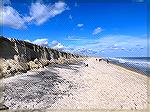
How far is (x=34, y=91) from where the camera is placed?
13.5 m

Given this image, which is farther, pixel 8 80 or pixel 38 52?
pixel 38 52

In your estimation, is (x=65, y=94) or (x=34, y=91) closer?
(x=34, y=91)

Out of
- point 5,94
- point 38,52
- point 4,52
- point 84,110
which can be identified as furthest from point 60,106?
point 38,52

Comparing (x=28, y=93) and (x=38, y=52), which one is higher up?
(x=38, y=52)

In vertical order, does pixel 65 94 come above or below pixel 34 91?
below

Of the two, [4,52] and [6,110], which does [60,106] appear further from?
[4,52]

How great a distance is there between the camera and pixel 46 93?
13.5 metres

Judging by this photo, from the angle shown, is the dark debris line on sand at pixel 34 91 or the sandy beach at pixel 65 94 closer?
the dark debris line on sand at pixel 34 91

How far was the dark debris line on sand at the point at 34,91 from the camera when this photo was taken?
11.8 meters

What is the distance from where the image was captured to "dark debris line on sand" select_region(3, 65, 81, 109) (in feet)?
38.7

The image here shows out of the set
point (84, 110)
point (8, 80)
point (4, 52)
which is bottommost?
point (84, 110)

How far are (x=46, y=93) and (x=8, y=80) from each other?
2.48 m

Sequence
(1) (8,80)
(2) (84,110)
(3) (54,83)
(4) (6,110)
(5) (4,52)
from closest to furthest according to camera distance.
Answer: (4) (6,110) → (2) (84,110) → (1) (8,80) → (3) (54,83) → (5) (4,52)

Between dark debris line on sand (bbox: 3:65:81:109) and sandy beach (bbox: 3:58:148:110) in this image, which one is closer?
dark debris line on sand (bbox: 3:65:81:109)
